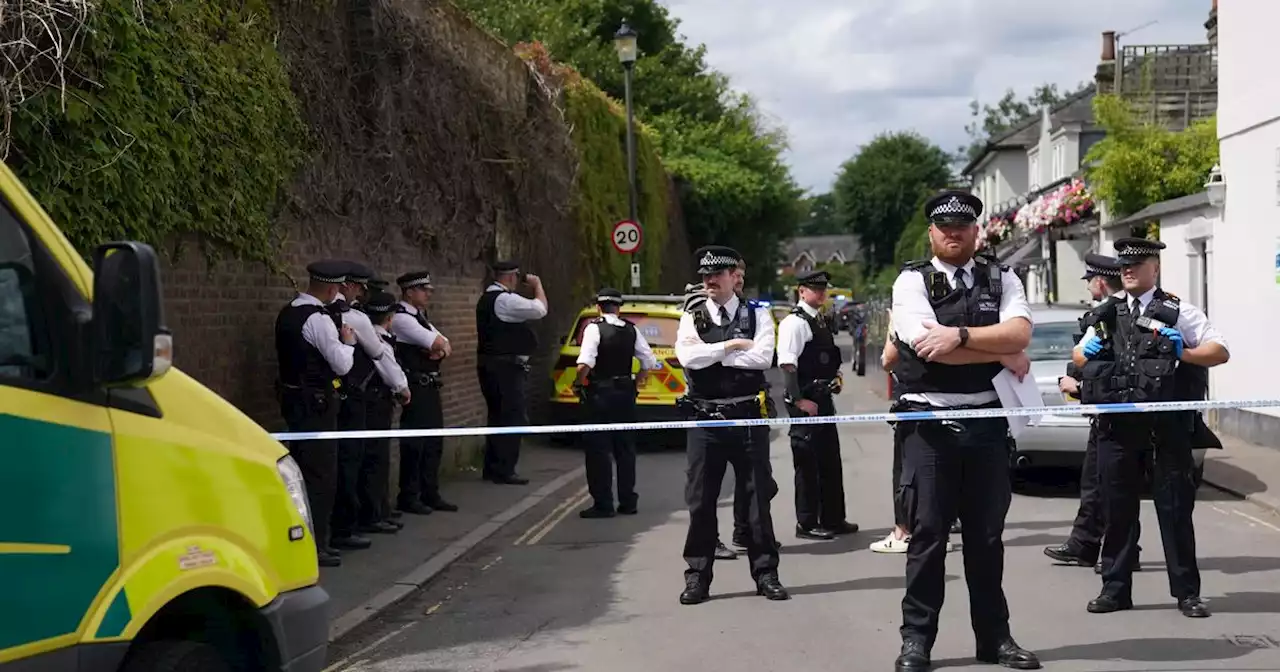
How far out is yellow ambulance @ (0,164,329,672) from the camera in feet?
11.0

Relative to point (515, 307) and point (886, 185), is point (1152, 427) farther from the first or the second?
point (886, 185)

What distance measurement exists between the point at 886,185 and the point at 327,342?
87596mm

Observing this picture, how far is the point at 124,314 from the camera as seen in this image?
345 centimetres

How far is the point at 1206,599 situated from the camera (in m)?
7.35

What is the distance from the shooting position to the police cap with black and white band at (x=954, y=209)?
19.5 feet

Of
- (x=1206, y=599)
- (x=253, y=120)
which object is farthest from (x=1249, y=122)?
(x=253, y=120)

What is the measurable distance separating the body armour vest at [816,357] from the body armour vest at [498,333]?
141 inches

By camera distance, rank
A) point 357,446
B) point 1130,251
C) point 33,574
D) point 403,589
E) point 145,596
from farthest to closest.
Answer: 1. point 357,446
2. point 403,589
3. point 1130,251
4. point 145,596
5. point 33,574

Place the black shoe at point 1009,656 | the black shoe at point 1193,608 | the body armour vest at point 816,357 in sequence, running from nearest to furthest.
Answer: the black shoe at point 1009,656 → the black shoe at point 1193,608 → the body armour vest at point 816,357

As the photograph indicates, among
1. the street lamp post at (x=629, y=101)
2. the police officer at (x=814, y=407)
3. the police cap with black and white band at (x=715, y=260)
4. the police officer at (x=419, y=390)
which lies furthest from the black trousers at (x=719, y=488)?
the street lamp post at (x=629, y=101)

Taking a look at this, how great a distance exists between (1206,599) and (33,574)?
6.20 metres

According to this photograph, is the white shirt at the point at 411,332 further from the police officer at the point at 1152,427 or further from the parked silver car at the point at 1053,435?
the police officer at the point at 1152,427

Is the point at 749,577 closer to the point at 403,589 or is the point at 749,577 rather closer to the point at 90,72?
the point at 403,589

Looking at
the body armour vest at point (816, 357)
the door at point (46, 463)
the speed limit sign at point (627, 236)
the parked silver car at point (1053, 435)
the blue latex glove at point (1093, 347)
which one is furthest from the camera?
the speed limit sign at point (627, 236)
